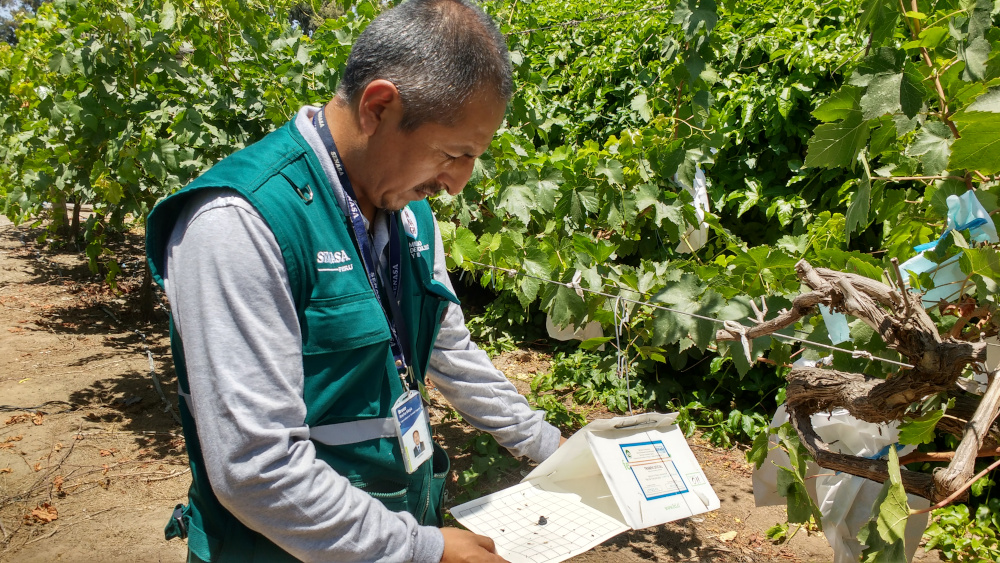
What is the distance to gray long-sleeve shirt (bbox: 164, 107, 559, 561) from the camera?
3.18 ft

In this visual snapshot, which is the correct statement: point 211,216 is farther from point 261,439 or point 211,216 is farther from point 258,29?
point 258,29

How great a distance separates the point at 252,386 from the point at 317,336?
0.14 metres

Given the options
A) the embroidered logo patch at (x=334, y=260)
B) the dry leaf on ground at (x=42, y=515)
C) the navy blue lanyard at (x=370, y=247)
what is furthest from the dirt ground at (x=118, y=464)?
the embroidered logo patch at (x=334, y=260)

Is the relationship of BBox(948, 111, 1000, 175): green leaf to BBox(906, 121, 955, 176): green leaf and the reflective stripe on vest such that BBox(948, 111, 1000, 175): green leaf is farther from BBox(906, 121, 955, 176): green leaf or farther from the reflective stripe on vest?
the reflective stripe on vest

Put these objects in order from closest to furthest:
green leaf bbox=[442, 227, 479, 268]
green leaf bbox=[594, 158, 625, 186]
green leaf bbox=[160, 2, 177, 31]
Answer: green leaf bbox=[442, 227, 479, 268] → green leaf bbox=[594, 158, 625, 186] → green leaf bbox=[160, 2, 177, 31]

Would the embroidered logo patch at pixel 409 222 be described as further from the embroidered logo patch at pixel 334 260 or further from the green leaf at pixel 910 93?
the green leaf at pixel 910 93

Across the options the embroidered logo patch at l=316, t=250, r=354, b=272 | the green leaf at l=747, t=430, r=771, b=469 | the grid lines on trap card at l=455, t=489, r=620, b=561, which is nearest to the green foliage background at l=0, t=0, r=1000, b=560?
the green leaf at l=747, t=430, r=771, b=469

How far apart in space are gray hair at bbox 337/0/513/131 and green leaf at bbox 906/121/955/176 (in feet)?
3.57

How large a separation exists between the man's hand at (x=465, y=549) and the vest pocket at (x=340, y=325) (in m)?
0.38

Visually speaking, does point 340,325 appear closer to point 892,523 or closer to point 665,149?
point 892,523

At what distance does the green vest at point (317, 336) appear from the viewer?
41.4 inches

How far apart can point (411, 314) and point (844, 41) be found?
11.5 ft

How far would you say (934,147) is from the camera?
161cm

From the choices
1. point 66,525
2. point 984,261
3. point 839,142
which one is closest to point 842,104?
point 839,142
